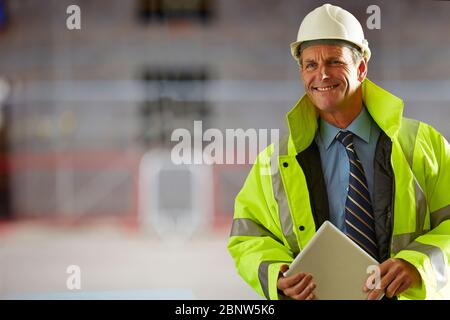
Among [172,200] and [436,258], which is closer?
[436,258]

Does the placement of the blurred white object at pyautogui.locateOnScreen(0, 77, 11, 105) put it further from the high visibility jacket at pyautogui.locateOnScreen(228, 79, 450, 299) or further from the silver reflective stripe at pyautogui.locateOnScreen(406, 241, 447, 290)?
the silver reflective stripe at pyautogui.locateOnScreen(406, 241, 447, 290)

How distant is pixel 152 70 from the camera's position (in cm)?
417

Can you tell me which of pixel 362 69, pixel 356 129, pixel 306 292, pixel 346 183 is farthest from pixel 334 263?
pixel 362 69

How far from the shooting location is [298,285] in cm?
124

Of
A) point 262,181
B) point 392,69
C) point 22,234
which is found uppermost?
point 392,69

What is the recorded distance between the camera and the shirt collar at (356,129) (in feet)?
4.48

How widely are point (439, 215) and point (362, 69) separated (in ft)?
1.02

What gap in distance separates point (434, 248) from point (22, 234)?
312 centimetres

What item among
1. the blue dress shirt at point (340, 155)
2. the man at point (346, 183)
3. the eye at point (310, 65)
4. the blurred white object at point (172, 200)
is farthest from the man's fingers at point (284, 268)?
the blurred white object at point (172, 200)

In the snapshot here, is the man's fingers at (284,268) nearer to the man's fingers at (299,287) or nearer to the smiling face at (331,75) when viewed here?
the man's fingers at (299,287)

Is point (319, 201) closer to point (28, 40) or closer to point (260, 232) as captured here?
point (260, 232)

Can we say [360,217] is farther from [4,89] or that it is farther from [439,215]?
[4,89]

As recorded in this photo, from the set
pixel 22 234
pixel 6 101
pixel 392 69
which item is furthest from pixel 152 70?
pixel 392 69

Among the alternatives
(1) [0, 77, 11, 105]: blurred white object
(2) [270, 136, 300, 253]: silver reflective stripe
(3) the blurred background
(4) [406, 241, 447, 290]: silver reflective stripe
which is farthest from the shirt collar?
(1) [0, 77, 11, 105]: blurred white object
